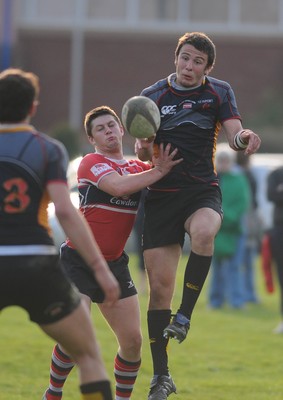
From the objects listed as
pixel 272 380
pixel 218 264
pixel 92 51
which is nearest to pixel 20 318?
pixel 218 264

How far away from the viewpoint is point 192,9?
140 feet

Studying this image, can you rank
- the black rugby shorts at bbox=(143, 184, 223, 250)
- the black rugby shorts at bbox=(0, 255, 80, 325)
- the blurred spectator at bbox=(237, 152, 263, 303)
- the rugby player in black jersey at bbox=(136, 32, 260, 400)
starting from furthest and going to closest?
1. the blurred spectator at bbox=(237, 152, 263, 303)
2. the black rugby shorts at bbox=(143, 184, 223, 250)
3. the rugby player in black jersey at bbox=(136, 32, 260, 400)
4. the black rugby shorts at bbox=(0, 255, 80, 325)

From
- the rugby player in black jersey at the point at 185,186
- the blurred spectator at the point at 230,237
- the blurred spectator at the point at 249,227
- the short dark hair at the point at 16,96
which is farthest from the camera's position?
Answer: the blurred spectator at the point at 249,227

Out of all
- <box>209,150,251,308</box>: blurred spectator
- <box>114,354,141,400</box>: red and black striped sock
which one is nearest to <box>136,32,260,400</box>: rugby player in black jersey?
<box>114,354,141,400</box>: red and black striped sock

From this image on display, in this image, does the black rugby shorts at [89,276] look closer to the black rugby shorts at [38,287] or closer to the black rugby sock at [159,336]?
the black rugby sock at [159,336]

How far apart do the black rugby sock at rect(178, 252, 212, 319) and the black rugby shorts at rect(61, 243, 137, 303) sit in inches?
15.1

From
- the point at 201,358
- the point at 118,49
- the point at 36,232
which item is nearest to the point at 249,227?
the point at 201,358

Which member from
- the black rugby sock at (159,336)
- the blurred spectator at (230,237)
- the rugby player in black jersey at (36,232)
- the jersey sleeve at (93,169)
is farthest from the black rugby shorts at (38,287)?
the blurred spectator at (230,237)

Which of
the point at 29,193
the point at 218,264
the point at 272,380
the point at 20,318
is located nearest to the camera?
the point at 29,193

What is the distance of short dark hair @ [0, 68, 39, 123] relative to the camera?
636cm

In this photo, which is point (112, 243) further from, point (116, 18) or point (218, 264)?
point (116, 18)

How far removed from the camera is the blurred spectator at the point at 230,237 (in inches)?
632

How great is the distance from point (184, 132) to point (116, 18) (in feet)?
113

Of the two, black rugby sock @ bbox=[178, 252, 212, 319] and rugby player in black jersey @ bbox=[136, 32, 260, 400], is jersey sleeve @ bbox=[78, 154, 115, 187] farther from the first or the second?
black rugby sock @ bbox=[178, 252, 212, 319]
